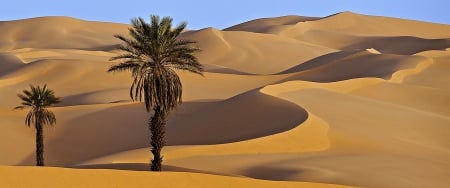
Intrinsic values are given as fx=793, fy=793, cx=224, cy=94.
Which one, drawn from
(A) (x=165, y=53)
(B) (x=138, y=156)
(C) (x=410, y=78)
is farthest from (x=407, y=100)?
(A) (x=165, y=53)

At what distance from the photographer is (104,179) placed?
14250mm

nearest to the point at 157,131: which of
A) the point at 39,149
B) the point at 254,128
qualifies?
the point at 254,128

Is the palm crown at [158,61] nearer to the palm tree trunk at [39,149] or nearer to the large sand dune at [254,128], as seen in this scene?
the large sand dune at [254,128]

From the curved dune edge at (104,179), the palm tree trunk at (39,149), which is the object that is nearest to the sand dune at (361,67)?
the palm tree trunk at (39,149)

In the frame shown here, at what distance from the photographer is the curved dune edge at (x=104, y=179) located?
43.8 ft

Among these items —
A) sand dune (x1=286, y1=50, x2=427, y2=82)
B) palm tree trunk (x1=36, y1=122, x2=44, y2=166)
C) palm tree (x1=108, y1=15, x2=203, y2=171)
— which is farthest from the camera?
sand dune (x1=286, y1=50, x2=427, y2=82)

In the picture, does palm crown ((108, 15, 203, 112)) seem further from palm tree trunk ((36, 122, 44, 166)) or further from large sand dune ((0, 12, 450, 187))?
palm tree trunk ((36, 122, 44, 166))

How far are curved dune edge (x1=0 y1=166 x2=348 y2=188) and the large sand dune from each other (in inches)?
0.9

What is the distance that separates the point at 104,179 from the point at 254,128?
19.7 meters

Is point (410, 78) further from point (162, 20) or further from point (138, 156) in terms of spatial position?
point (162, 20)

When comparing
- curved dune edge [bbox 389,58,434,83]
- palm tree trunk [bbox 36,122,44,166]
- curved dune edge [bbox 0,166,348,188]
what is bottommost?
palm tree trunk [bbox 36,122,44,166]

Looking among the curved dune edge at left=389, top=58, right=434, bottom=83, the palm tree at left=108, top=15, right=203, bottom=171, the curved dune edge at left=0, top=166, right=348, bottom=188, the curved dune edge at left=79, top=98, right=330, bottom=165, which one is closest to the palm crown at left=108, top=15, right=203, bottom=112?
the palm tree at left=108, top=15, right=203, bottom=171

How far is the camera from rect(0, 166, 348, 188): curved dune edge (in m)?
13.4

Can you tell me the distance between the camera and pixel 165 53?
2462 cm
